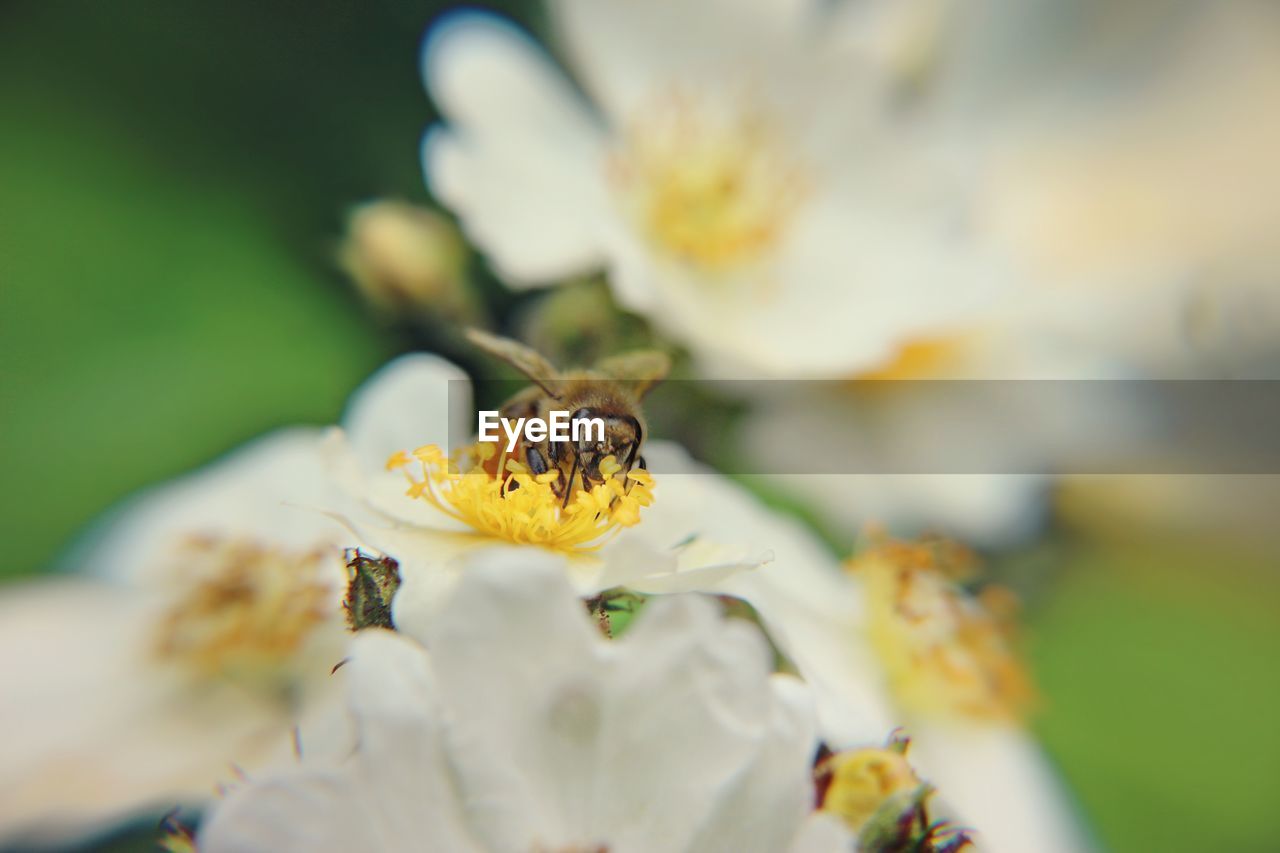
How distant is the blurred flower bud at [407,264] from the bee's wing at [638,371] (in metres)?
0.29

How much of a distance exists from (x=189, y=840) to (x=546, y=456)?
180 mm

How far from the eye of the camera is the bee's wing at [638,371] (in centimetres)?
50

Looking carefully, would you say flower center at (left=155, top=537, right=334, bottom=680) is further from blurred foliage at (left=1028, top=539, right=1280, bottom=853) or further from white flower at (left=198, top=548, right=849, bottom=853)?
blurred foliage at (left=1028, top=539, right=1280, bottom=853)

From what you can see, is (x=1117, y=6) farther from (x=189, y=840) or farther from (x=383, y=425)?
(x=189, y=840)

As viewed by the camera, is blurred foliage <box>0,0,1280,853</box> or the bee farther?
blurred foliage <box>0,0,1280,853</box>

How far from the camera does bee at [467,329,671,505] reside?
0.43 meters

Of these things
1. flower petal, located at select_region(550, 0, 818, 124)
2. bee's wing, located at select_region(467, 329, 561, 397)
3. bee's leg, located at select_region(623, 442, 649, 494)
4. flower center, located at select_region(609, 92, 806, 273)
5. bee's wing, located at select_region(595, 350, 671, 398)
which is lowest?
bee's leg, located at select_region(623, 442, 649, 494)

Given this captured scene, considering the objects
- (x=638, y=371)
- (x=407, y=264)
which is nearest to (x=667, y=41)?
(x=407, y=264)

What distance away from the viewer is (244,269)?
3.01 ft

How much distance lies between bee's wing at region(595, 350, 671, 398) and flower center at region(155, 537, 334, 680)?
0.71 feet

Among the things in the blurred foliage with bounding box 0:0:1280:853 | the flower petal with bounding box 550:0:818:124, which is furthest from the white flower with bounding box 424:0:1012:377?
the blurred foliage with bounding box 0:0:1280:853

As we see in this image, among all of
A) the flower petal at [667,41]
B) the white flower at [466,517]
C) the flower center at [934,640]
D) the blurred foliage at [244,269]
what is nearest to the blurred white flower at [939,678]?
the flower center at [934,640]

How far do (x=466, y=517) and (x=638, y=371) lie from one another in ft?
0.37

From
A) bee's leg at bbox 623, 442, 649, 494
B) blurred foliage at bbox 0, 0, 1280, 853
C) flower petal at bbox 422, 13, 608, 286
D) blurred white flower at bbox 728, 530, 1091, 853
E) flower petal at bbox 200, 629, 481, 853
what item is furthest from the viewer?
blurred foliage at bbox 0, 0, 1280, 853
